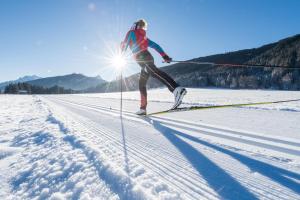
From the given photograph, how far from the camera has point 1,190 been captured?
1.51 meters

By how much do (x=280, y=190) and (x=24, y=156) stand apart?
93.9 inches

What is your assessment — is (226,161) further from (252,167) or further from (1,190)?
(1,190)

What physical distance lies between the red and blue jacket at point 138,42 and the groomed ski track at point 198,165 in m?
2.71

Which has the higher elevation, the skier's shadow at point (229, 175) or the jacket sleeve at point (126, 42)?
the jacket sleeve at point (126, 42)

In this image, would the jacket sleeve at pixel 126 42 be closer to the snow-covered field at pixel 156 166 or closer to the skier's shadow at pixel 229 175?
the snow-covered field at pixel 156 166

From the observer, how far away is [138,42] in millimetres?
4945

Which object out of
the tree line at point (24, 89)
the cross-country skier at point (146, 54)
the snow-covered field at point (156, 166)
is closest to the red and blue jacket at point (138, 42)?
the cross-country skier at point (146, 54)

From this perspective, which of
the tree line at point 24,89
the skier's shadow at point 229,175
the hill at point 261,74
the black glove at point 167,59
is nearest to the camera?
the skier's shadow at point 229,175

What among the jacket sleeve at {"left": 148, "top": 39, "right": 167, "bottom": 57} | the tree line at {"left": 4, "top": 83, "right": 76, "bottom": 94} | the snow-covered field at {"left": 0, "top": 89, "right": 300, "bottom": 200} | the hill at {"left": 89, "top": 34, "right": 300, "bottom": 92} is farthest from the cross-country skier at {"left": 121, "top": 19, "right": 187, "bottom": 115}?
the tree line at {"left": 4, "top": 83, "right": 76, "bottom": 94}

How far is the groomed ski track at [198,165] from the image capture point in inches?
52.3

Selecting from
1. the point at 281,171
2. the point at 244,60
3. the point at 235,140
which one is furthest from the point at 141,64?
the point at 244,60

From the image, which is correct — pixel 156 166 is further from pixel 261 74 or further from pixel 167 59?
pixel 261 74

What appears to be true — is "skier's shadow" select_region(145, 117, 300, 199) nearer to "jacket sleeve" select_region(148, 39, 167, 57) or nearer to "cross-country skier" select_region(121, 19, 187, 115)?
"cross-country skier" select_region(121, 19, 187, 115)

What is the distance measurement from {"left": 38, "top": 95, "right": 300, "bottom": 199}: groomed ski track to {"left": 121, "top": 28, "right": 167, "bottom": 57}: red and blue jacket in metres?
2.71
